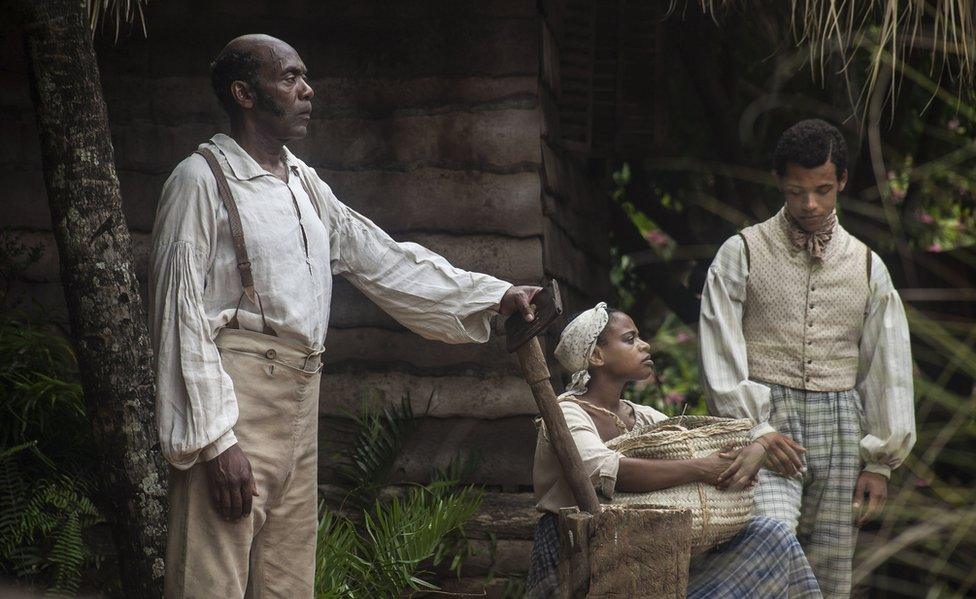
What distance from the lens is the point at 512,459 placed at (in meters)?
4.78

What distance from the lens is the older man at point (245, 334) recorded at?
9.36 feet

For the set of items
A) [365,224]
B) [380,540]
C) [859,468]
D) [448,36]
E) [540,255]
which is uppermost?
[448,36]

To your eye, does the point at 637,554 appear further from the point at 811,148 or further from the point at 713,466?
the point at 811,148

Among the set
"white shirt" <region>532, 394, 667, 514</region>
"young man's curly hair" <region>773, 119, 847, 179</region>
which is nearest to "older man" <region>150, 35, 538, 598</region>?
"white shirt" <region>532, 394, 667, 514</region>

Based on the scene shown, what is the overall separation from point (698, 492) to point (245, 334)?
1288 mm

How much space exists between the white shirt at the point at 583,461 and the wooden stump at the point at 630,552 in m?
0.32

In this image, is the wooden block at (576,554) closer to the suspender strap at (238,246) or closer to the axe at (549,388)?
the axe at (549,388)

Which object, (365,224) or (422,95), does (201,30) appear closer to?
(422,95)

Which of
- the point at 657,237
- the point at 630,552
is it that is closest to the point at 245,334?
the point at 630,552

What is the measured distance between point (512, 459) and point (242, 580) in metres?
1.92

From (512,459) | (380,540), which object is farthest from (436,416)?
(380,540)

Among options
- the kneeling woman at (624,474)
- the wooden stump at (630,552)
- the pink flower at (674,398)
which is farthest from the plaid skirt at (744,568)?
the pink flower at (674,398)

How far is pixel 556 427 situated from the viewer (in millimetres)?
3221

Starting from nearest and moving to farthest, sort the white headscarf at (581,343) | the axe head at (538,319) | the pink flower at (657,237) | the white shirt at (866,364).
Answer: the axe head at (538,319) → the white headscarf at (581,343) → the white shirt at (866,364) → the pink flower at (657,237)
